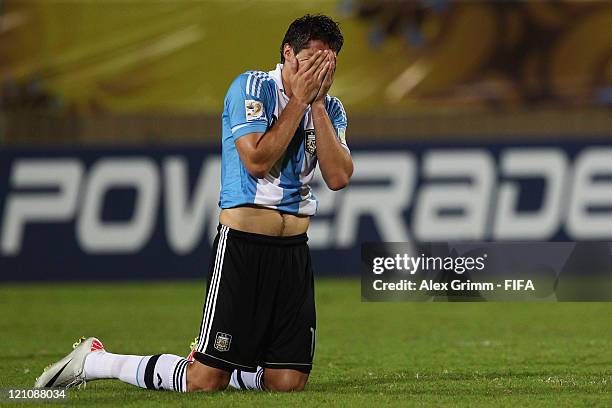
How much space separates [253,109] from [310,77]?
13.4 inches

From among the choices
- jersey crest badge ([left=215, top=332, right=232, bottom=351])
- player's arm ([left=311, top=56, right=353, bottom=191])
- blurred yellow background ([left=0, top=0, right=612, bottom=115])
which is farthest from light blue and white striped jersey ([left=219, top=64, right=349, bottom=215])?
blurred yellow background ([left=0, top=0, right=612, bottom=115])

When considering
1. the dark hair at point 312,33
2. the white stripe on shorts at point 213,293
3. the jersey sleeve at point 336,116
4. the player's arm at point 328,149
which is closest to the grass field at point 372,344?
the white stripe on shorts at point 213,293

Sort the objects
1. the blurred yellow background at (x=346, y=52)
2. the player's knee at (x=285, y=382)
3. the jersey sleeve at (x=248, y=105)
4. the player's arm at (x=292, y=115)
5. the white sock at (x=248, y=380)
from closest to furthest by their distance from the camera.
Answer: the player's arm at (x=292, y=115)
the jersey sleeve at (x=248, y=105)
the player's knee at (x=285, y=382)
the white sock at (x=248, y=380)
the blurred yellow background at (x=346, y=52)

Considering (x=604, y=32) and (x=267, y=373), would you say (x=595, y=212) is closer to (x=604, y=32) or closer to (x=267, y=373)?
(x=604, y=32)

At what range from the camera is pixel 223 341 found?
6.04m

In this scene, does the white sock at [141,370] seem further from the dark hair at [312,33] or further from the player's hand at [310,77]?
the dark hair at [312,33]

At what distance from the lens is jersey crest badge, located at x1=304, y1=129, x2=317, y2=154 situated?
6.25m

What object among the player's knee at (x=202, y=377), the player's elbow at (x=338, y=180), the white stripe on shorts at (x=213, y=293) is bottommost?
the player's knee at (x=202, y=377)

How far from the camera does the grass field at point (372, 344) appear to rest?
616 cm

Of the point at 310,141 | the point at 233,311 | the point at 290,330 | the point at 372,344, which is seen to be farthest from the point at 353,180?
the point at 233,311

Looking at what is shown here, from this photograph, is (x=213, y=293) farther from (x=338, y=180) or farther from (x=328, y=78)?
(x=328, y=78)

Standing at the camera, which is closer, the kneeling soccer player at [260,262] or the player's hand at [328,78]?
the player's hand at [328,78]

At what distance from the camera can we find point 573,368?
7445 millimetres

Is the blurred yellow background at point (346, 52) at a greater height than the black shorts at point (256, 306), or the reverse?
the blurred yellow background at point (346, 52)
